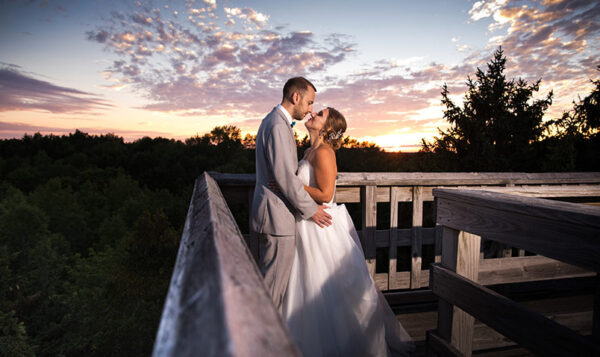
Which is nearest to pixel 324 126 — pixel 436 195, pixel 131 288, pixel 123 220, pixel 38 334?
pixel 436 195

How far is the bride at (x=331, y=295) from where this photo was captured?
2.45 meters

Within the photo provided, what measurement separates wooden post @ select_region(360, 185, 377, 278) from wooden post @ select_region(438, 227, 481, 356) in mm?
1352

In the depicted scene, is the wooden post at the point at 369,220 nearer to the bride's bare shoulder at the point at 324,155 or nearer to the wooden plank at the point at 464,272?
the bride's bare shoulder at the point at 324,155

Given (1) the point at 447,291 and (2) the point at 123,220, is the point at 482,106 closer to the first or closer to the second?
(1) the point at 447,291

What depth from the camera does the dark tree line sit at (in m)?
18.2

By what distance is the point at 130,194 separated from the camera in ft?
145

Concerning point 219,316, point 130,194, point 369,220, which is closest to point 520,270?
point 369,220

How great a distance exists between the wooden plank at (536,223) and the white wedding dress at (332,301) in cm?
107

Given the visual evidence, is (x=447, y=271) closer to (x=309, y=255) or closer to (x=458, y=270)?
(x=458, y=270)

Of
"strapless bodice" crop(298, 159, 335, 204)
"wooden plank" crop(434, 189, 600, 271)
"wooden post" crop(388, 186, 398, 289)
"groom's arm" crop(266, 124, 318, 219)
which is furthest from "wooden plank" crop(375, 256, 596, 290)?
"groom's arm" crop(266, 124, 318, 219)

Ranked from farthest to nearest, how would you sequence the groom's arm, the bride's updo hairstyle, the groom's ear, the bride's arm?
the bride's updo hairstyle → the bride's arm → the groom's ear → the groom's arm

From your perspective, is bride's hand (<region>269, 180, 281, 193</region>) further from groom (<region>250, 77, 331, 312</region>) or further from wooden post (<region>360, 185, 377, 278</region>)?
wooden post (<region>360, 185, 377, 278</region>)

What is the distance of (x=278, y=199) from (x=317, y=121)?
1.02m

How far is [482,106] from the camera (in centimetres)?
2050
